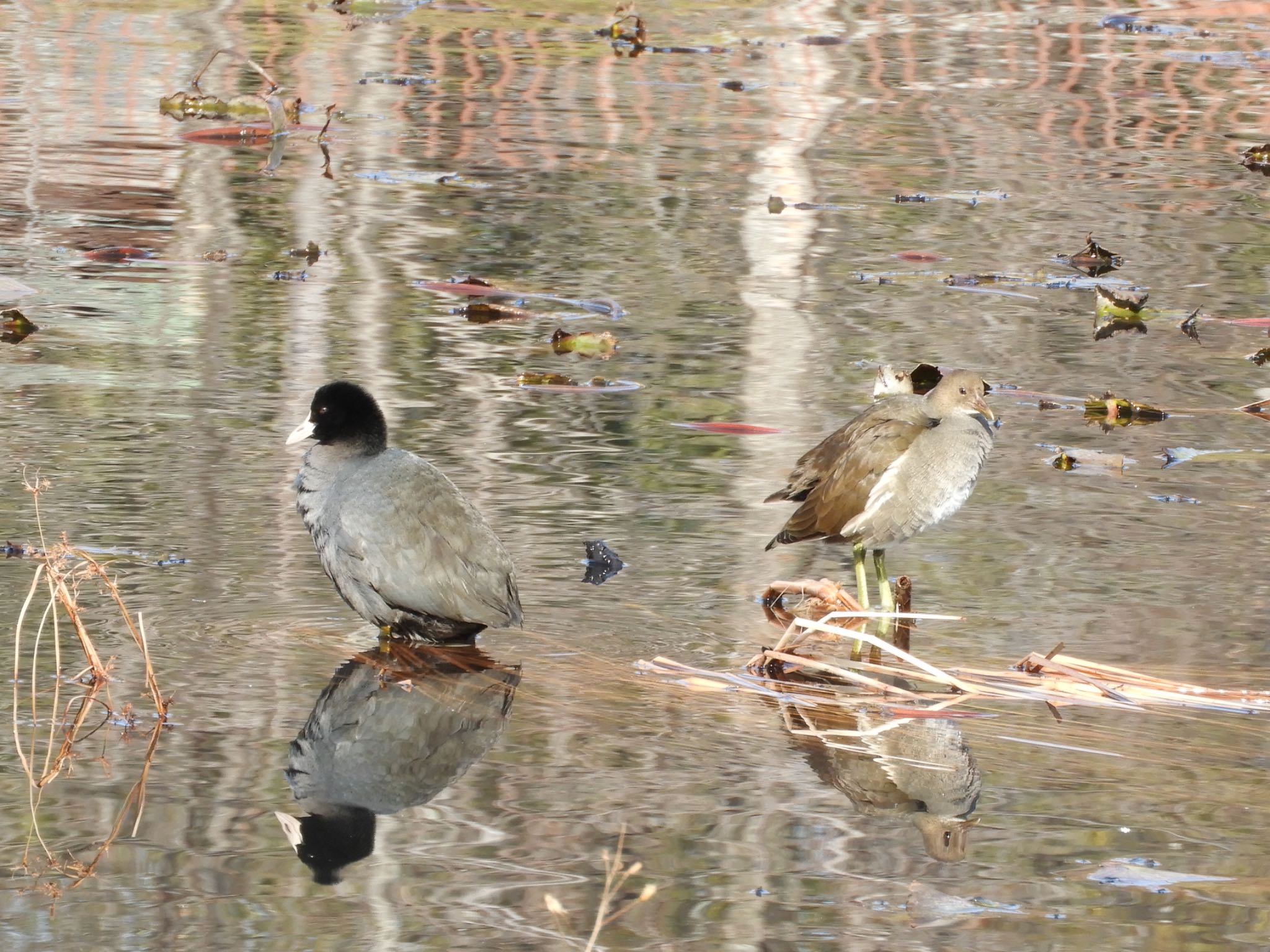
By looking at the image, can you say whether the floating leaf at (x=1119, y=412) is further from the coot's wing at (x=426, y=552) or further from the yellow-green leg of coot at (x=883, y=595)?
the coot's wing at (x=426, y=552)

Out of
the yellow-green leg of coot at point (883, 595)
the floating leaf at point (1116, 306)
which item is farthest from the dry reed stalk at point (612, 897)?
the floating leaf at point (1116, 306)

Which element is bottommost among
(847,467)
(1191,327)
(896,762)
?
(896,762)

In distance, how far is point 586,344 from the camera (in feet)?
31.4

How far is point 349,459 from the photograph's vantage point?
6414 mm

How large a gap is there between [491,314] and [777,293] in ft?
5.35

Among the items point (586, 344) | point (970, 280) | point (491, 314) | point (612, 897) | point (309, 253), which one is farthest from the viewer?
point (970, 280)

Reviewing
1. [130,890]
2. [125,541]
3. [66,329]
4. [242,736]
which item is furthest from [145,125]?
[130,890]

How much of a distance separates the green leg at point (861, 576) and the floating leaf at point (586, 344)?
3.00 metres

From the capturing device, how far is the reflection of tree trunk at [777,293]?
24.6 ft

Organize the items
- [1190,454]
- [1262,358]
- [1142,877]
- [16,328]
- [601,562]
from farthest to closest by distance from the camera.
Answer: [1262,358] < [16,328] < [1190,454] < [601,562] < [1142,877]

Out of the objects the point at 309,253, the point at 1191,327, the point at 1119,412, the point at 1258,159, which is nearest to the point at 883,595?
the point at 1119,412

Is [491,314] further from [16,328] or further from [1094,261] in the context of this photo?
[1094,261]

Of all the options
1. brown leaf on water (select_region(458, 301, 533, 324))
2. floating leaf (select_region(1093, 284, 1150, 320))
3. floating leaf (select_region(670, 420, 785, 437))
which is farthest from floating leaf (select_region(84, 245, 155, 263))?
floating leaf (select_region(1093, 284, 1150, 320))

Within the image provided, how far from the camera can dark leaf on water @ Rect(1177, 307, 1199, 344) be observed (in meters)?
10.2
